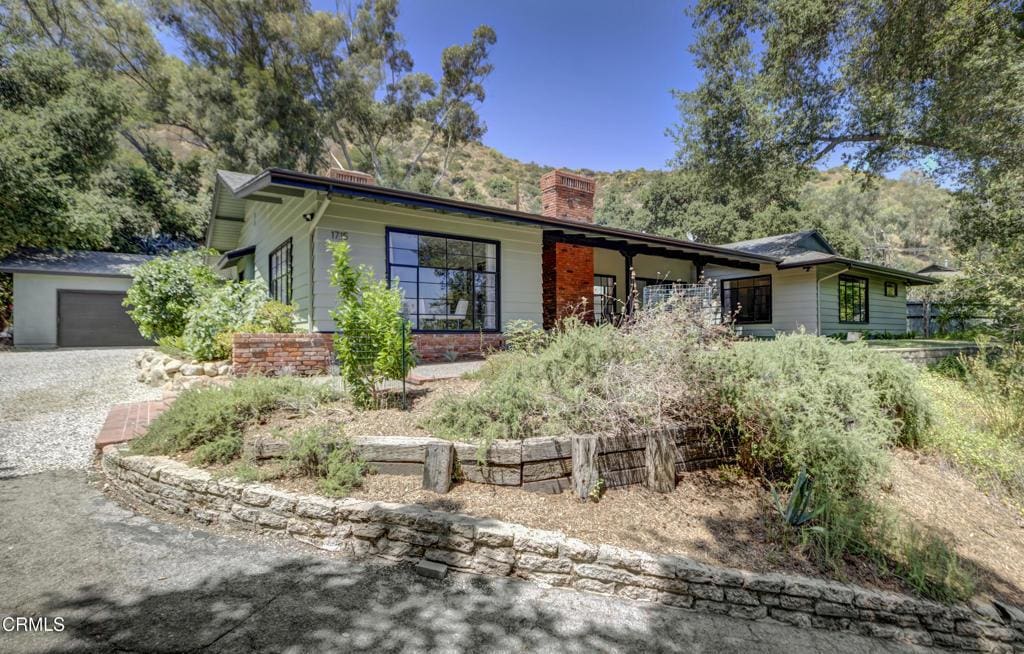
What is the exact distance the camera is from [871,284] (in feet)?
48.0

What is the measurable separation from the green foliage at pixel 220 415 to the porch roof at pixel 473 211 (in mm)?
3105

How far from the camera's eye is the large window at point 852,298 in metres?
13.8

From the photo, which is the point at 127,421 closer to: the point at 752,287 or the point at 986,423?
the point at 986,423

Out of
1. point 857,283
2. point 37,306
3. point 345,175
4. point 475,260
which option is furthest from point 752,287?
point 37,306

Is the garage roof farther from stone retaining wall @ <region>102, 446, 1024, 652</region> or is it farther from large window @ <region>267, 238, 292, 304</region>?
stone retaining wall @ <region>102, 446, 1024, 652</region>

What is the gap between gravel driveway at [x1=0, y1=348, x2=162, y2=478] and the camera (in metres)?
4.30

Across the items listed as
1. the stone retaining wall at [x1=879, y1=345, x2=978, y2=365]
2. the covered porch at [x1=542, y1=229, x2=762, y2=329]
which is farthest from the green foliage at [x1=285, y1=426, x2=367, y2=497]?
the stone retaining wall at [x1=879, y1=345, x2=978, y2=365]

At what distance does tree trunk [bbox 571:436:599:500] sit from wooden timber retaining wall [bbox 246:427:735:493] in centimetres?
7

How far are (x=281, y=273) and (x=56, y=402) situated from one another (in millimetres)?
3911

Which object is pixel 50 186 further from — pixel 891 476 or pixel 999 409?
pixel 999 409

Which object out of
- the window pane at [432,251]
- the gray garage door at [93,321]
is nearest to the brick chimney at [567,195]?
the window pane at [432,251]

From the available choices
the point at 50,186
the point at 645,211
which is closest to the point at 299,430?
the point at 50,186

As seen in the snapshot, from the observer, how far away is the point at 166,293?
8.14m

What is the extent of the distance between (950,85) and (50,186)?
22.7 meters
